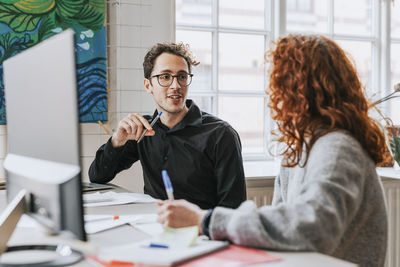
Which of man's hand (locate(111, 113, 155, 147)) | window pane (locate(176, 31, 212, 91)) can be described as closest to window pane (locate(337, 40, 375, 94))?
Answer: window pane (locate(176, 31, 212, 91))

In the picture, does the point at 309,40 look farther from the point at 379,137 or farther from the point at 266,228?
the point at 266,228

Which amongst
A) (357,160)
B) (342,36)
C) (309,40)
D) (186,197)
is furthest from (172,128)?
(342,36)

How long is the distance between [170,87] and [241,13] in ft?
3.94

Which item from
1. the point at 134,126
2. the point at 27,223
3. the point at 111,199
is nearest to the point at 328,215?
the point at 27,223

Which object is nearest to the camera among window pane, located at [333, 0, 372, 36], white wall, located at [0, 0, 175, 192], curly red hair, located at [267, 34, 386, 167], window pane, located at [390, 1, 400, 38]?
curly red hair, located at [267, 34, 386, 167]

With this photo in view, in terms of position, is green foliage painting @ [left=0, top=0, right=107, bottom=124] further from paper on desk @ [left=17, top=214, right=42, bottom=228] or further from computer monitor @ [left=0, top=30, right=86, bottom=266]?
computer monitor @ [left=0, top=30, right=86, bottom=266]

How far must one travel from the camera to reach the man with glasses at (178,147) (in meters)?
1.91

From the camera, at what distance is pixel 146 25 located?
2.63 meters

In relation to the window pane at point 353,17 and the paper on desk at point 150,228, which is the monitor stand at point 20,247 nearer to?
the paper on desk at point 150,228

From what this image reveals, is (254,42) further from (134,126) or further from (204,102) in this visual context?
(134,126)

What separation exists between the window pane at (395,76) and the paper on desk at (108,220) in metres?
2.60

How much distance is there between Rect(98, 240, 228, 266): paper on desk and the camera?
84cm

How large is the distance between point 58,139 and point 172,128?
4.23 feet

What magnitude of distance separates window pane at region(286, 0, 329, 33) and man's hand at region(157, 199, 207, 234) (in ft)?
7.72
